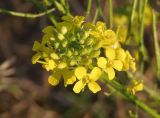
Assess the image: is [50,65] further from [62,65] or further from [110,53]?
[110,53]

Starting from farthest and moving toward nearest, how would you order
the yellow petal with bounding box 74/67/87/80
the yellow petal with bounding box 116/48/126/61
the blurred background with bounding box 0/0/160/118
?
the blurred background with bounding box 0/0/160/118, the yellow petal with bounding box 116/48/126/61, the yellow petal with bounding box 74/67/87/80

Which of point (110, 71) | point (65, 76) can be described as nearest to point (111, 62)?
point (110, 71)

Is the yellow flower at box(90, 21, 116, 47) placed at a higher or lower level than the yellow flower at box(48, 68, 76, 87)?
higher

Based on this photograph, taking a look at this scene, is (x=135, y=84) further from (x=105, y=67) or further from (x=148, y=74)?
(x=148, y=74)

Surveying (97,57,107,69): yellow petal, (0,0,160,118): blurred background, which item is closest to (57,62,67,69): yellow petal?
(97,57,107,69): yellow petal

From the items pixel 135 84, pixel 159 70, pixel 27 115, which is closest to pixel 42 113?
pixel 27 115

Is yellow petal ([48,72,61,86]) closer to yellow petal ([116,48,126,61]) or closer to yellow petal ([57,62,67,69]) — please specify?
yellow petal ([57,62,67,69])

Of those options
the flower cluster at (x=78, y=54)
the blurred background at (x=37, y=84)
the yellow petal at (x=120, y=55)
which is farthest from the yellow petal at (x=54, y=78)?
the blurred background at (x=37, y=84)

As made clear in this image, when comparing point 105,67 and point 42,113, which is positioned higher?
point 105,67
